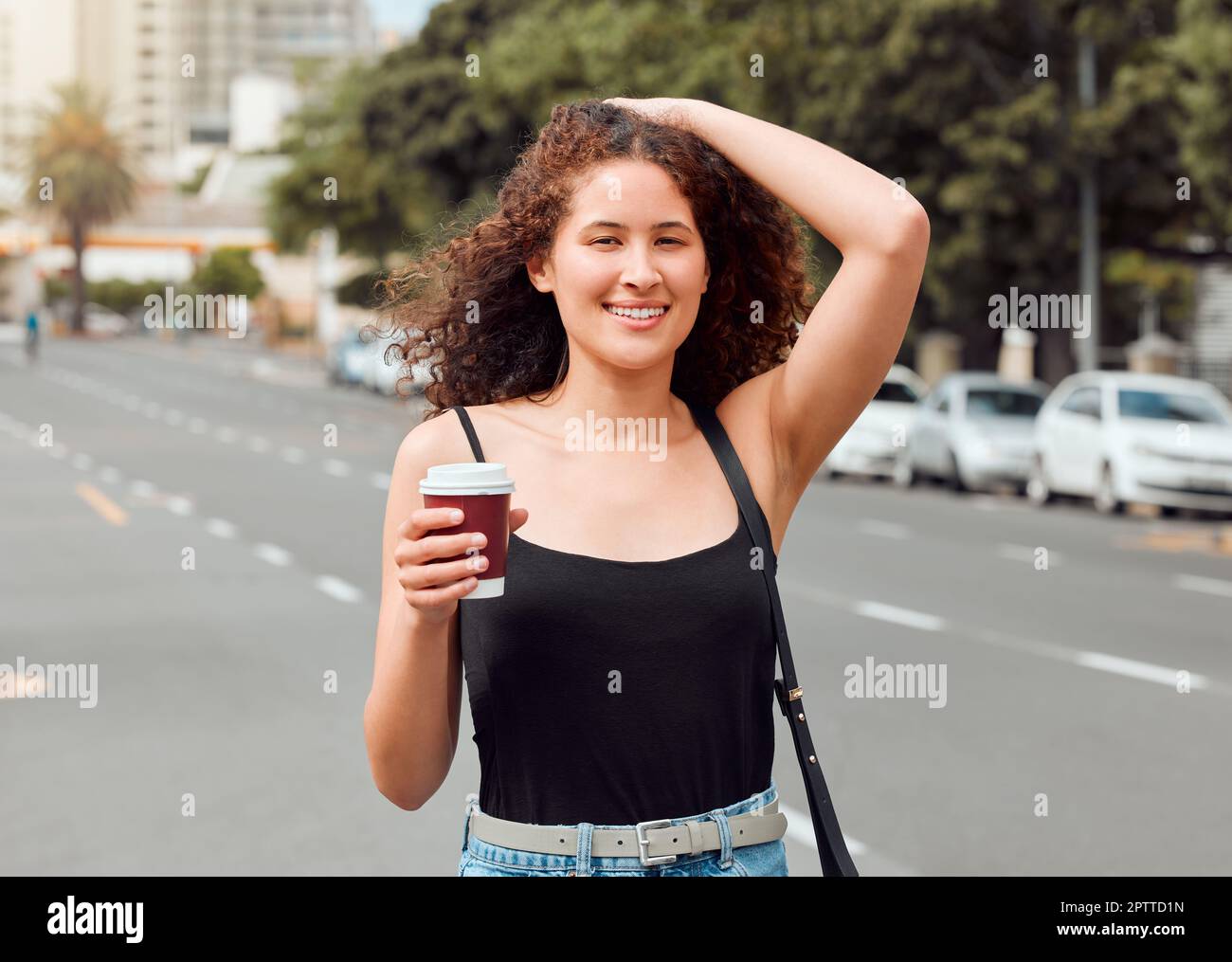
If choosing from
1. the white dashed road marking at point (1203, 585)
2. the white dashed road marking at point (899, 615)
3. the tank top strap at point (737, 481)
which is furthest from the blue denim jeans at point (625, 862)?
the white dashed road marking at point (1203, 585)

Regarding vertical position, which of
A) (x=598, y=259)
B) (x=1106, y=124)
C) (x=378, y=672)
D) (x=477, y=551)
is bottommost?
(x=378, y=672)

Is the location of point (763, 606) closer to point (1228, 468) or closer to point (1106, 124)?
point (1228, 468)

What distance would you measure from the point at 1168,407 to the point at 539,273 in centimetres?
1973

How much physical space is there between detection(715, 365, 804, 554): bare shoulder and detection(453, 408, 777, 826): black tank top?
23 cm

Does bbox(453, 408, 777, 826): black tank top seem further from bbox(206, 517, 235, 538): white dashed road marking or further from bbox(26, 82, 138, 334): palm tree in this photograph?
bbox(26, 82, 138, 334): palm tree

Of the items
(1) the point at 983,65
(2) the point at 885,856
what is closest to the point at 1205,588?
(2) the point at 885,856

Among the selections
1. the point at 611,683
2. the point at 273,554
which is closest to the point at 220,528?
the point at 273,554

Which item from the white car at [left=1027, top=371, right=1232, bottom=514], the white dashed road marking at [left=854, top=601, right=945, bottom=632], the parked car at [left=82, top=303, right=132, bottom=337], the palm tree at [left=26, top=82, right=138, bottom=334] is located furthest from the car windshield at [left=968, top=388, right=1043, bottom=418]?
the parked car at [left=82, top=303, right=132, bottom=337]

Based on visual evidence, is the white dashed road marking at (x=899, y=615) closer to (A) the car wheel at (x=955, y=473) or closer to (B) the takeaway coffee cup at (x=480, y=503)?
(B) the takeaway coffee cup at (x=480, y=503)

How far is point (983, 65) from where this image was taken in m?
27.3

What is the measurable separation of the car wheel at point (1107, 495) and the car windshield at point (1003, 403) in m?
3.28

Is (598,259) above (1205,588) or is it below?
above

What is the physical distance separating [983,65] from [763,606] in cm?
2589

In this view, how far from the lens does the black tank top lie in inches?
100
